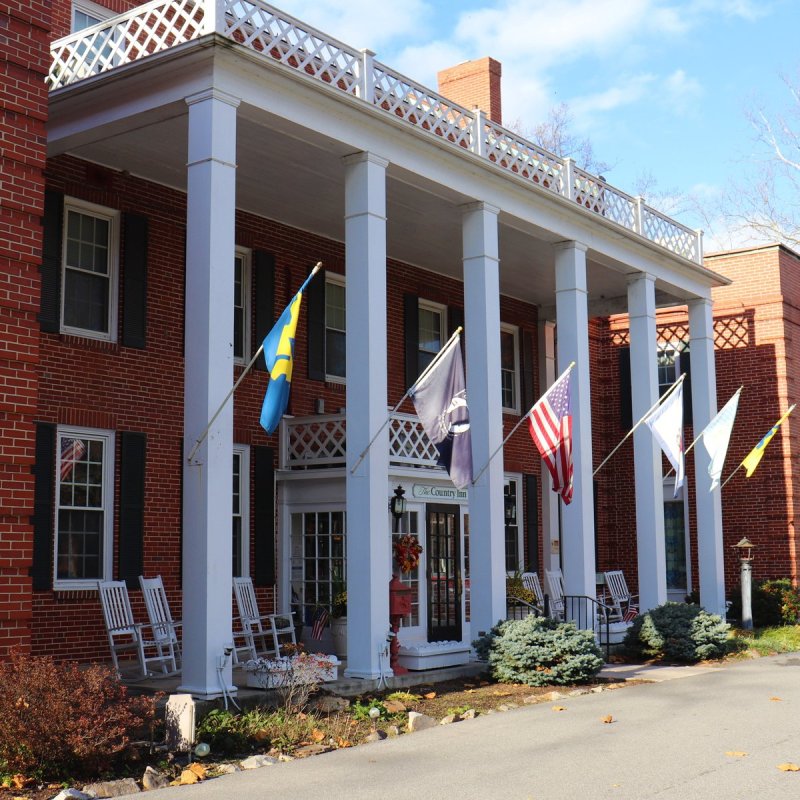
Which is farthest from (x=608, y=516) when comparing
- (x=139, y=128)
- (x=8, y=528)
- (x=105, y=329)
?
(x=8, y=528)

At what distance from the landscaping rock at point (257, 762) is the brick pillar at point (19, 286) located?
6.99 feet

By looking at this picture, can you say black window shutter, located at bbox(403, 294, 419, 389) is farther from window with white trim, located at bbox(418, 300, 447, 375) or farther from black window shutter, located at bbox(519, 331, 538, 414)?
black window shutter, located at bbox(519, 331, 538, 414)

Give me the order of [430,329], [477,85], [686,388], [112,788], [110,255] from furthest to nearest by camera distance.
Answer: [686,388] < [477,85] < [430,329] < [110,255] < [112,788]

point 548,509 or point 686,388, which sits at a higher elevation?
point 686,388

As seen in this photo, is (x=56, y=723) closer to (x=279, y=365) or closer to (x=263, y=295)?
(x=279, y=365)

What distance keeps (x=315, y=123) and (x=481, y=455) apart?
512 centimetres

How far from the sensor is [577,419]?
17.5 meters

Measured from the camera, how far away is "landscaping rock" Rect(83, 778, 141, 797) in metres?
8.04

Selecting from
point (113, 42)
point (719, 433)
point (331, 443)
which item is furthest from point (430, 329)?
point (113, 42)

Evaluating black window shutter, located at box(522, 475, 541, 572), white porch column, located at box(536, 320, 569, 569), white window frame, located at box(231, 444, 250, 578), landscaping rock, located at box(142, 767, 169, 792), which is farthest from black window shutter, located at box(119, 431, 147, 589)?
white porch column, located at box(536, 320, 569, 569)

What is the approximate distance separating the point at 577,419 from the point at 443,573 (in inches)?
127

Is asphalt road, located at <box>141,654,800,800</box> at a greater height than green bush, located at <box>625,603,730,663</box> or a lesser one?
lesser

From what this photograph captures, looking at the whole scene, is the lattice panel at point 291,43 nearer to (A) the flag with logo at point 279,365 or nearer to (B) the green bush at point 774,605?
(A) the flag with logo at point 279,365

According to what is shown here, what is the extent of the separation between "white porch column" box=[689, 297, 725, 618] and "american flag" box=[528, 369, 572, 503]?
7171 millimetres
